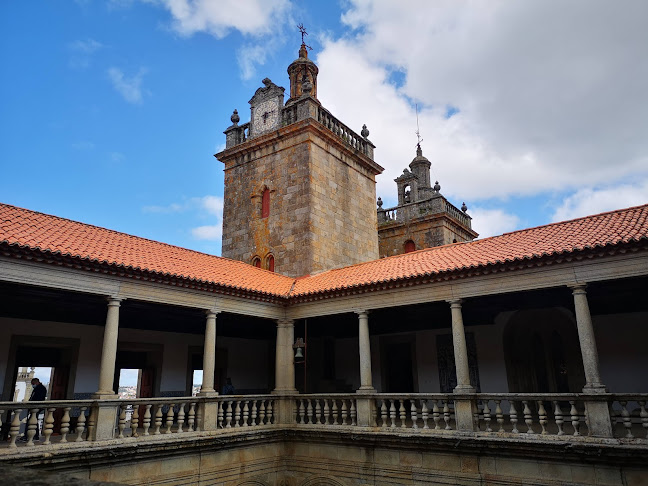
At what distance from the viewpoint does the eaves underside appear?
9047mm

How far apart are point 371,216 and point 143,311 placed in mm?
11559

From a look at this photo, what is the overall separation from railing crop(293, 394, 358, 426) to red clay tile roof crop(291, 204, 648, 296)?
2762 millimetres

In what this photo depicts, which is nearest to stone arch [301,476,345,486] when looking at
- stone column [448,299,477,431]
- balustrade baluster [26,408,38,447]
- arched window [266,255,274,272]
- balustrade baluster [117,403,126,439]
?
stone column [448,299,477,431]

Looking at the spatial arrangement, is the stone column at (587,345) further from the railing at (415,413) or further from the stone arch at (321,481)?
the stone arch at (321,481)

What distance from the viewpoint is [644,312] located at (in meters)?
11.8

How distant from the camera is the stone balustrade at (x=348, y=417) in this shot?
8.75 metres

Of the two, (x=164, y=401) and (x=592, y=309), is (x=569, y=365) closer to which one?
(x=592, y=309)

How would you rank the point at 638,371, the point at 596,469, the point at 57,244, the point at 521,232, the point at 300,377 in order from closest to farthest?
the point at 596,469 → the point at 57,244 → the point at 638,371 → the point at 521,232 → the point at 300,377

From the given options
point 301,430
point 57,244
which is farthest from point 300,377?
point 57,244

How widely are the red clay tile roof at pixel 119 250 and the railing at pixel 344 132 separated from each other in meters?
7.57

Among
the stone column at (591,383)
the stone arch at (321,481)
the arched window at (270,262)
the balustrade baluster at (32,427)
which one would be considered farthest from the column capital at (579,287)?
the arched window at (270,262)

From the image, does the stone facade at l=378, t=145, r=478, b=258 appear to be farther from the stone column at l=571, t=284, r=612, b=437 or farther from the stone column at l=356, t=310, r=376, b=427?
the stone column at l=571, t=284, r=612, b=437

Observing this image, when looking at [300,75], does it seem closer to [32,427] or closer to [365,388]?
[365,388]

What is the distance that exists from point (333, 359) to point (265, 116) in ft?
34.4
